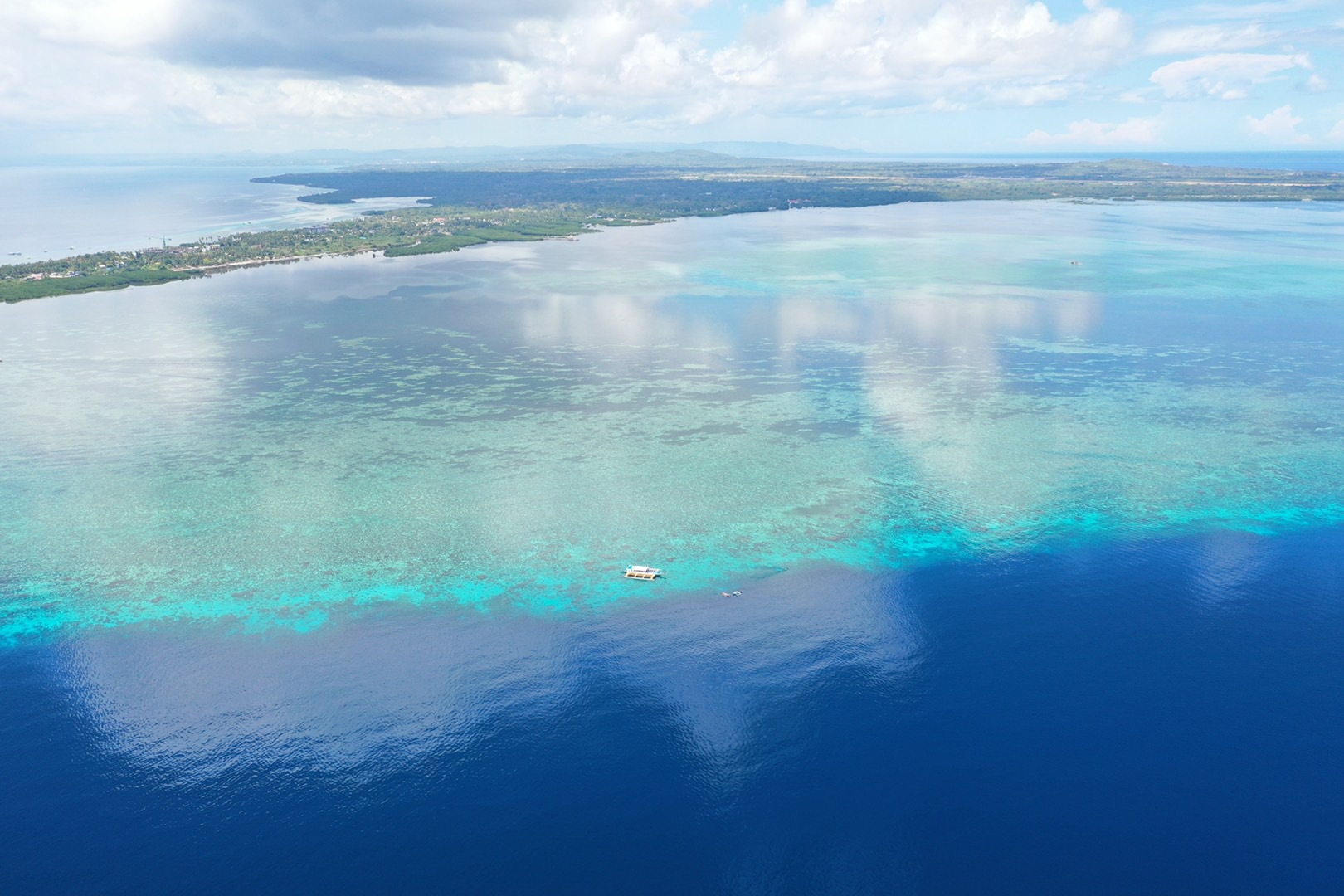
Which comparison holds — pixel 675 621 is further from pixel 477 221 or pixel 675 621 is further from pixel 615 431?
pixel 477 221

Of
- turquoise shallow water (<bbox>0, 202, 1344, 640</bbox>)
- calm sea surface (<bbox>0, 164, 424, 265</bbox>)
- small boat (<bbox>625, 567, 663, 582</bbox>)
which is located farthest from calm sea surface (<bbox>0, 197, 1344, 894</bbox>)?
calm sea surface (<bbox>0, 164, 424, 265</bbox>)

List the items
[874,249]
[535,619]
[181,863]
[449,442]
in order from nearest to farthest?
[181,863] → [535,619] → [449,442] → [874,249]

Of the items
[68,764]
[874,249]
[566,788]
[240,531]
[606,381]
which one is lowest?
[566,788]

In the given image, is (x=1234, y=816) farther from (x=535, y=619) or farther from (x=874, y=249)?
(x=874, y=249)

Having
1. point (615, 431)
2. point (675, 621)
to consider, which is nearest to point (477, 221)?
point (615, 431)

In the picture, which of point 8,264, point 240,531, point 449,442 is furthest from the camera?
point 8,264

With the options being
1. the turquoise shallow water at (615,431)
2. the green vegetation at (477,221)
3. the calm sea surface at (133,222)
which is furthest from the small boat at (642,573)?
the calm sea surface at (133,222)

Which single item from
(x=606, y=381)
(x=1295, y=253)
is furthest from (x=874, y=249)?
(x=606, y=381)
